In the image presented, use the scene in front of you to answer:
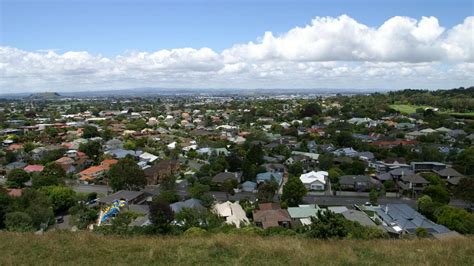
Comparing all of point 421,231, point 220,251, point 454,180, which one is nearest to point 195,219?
point 220,251

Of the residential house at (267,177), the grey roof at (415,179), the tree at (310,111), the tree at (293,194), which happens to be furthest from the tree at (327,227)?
the tree at (310,111)

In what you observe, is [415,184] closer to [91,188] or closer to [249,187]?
[249,187]

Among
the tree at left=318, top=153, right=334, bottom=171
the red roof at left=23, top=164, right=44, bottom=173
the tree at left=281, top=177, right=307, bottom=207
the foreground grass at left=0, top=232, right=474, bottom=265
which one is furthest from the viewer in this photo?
the tree at left=318, top=153, right=334, bottom=171

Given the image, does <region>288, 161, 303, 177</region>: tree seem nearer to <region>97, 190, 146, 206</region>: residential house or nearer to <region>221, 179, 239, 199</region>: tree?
<region>221, 179, 239, 199</region>: tree

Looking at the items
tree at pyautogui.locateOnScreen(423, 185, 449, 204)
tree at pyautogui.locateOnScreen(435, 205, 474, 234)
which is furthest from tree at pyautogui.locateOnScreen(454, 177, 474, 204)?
tree at pyautogui.locateOnScreen(435, 205, 474, 234)

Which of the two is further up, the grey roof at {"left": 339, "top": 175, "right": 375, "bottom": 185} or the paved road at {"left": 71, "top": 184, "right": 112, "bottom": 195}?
the grey roof at {"left": 339, "top": 175, "right": 375, "bottom": 185}

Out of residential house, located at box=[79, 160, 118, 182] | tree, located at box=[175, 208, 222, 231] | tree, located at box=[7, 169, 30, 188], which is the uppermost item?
tree, located at box=[175, 208, 222, 231]

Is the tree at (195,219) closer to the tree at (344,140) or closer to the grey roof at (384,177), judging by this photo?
the grey roof at (384,177)
